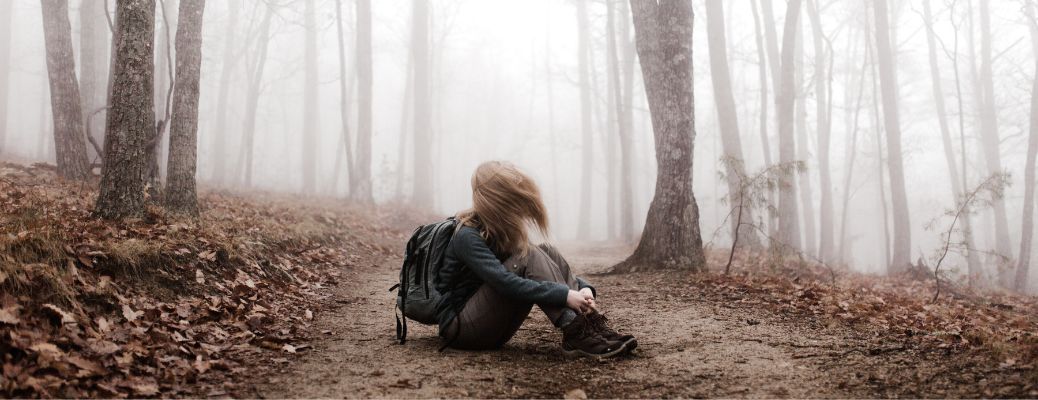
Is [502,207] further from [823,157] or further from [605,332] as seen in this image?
[823,157]

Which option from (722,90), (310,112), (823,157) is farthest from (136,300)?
(310,112)

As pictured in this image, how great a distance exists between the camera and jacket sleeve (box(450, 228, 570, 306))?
3803 mm

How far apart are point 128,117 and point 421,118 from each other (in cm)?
1772

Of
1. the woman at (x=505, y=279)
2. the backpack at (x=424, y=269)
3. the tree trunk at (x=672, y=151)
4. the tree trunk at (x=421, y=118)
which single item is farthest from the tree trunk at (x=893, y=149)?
the tree trunk at (x=421, y=118)

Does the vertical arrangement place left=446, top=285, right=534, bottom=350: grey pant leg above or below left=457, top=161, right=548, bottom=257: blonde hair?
below

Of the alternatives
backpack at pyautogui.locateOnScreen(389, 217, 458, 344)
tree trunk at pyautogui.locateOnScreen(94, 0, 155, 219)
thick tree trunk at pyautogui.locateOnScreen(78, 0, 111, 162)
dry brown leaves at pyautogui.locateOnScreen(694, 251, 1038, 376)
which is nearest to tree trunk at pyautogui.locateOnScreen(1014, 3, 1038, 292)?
dry brown leaves at pyautogui.locateOnScreen(694, 251, 1038, 376)

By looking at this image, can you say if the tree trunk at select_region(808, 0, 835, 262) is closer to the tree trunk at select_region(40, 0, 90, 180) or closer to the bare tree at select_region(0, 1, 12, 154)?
the tree trunk at select_region(40, 0, 90, 180)

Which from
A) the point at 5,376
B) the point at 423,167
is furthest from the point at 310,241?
the point at 423,167

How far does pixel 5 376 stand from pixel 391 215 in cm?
1427

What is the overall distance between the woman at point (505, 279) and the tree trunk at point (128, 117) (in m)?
3.71

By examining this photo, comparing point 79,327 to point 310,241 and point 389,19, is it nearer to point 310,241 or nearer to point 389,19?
point 310,241

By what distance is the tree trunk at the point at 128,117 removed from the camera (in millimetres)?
5789

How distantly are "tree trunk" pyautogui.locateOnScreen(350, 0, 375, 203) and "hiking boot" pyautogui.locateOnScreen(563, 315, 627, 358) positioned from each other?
49.1 ft

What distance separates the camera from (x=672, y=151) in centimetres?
821
